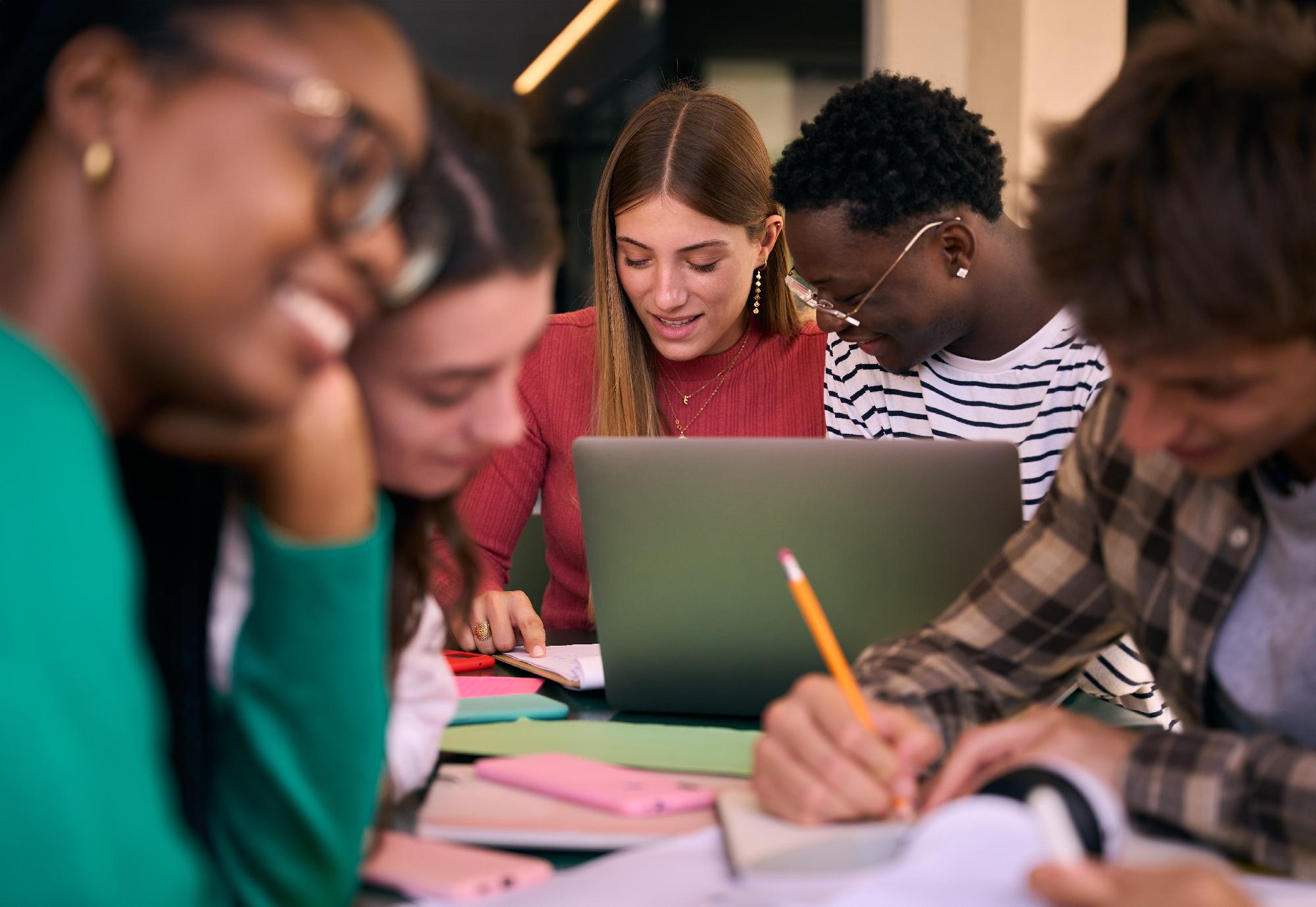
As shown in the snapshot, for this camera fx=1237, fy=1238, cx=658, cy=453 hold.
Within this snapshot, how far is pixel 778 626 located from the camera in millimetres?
1185

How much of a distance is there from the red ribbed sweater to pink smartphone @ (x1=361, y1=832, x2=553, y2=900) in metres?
1.20

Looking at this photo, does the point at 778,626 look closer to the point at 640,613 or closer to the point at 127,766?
the point at 640,613

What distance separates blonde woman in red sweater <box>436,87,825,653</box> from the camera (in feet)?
6.51

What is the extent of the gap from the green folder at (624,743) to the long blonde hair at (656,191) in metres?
0.96

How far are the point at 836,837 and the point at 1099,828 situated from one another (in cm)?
16

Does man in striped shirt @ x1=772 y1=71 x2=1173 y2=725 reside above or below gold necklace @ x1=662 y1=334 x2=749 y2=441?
above

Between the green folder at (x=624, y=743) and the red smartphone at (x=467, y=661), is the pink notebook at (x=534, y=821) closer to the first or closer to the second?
the green folder at (x=624, y=743)

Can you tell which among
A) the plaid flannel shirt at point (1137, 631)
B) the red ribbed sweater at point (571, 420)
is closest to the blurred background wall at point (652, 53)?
the red ribbed sweater at point (571, 420)

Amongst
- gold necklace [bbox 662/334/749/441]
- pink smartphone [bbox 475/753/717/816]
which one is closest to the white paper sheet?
pink smartphone [bbox 475/753/717/816]

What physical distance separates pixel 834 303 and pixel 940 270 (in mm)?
151

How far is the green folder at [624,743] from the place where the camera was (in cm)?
99

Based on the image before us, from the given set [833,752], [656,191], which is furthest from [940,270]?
[833,752]

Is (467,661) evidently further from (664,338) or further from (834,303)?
(664,338)

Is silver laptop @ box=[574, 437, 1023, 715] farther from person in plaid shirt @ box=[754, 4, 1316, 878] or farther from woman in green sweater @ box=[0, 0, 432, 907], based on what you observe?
woman in green sweater @ box=[0, 0, 432, 907]
